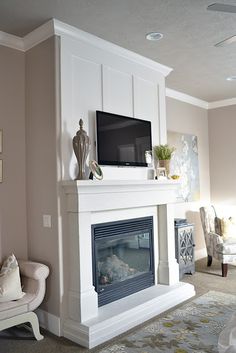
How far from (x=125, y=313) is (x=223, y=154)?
12.5 feet

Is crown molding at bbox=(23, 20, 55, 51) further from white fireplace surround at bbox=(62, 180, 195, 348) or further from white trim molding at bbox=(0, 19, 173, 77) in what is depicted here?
white fireplace surround at bbox=(62, 180, 195, 348)

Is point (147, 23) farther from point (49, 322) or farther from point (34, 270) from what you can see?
point (49, 322)

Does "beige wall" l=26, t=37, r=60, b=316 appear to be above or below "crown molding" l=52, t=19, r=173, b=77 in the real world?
below

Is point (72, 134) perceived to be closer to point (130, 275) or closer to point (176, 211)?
point (130, 275)

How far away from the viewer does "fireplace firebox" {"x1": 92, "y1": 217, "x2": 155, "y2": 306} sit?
3.36 meters

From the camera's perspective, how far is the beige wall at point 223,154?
588cm

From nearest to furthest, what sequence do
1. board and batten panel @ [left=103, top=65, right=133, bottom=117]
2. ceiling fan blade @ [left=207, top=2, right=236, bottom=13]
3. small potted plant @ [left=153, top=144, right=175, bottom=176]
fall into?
ceiling fan blade @ [left=207, top=2, right=236, bottom=13]
board and batten panel @ [left=103, top=65, right=133, bottom=117]
small potted plant @ [left=153, top=144, right=175, bottom=176]

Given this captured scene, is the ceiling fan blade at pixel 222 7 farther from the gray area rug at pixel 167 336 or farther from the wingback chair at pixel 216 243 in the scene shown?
the wingback chair at pixel 216 243

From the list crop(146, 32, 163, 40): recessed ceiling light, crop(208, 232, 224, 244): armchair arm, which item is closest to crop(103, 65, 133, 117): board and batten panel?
crop(146, 32, 163, 40): recessed ceiling light

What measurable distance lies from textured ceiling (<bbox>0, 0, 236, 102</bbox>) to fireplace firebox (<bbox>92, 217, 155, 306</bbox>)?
1.92 metres

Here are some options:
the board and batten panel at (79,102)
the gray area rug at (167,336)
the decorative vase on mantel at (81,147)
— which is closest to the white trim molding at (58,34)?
the board and batten panel at (79,102)

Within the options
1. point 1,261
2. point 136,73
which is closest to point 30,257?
point 1,261

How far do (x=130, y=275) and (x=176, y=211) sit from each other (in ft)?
6.15

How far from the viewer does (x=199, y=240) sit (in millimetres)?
5852
